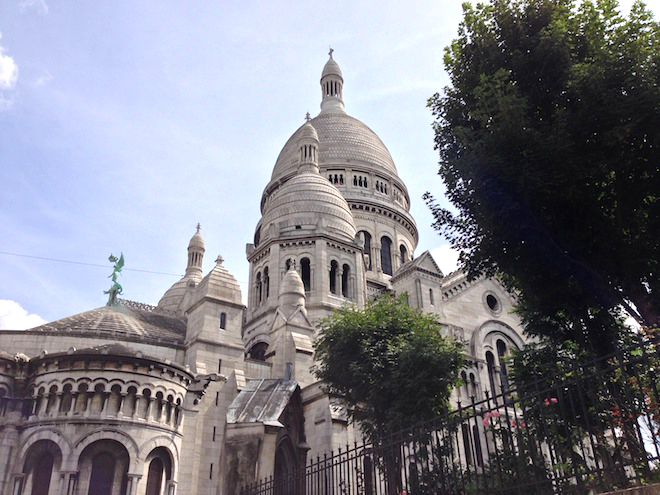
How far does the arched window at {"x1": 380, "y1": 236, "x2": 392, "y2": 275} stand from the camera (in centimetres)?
4909

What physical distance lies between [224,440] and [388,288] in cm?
2296

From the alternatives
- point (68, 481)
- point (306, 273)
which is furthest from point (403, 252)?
point (68, 481)

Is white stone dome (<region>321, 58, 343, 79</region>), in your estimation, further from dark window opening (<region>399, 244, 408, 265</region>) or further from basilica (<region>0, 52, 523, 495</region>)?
basilica (<region>0, 52, 523, 495</region>)

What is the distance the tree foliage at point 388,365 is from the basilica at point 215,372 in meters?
2.50

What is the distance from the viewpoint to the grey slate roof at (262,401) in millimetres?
24438

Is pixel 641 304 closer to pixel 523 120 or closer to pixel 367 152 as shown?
pixel 523 120

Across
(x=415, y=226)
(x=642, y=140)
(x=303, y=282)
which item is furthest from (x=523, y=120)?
(x=415, y=226)

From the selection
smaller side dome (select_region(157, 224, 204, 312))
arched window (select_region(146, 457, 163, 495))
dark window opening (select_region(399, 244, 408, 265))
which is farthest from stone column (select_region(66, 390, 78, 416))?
dark window opening (select_region(399, 244, 408, 265))

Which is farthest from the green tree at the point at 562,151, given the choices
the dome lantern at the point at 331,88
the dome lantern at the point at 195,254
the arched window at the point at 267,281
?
the dome lantern at the point at 331,88

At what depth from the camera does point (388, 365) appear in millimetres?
20641

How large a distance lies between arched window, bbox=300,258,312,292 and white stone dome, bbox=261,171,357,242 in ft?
6.19

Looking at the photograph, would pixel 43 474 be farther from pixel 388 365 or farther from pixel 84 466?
pixel 388 365

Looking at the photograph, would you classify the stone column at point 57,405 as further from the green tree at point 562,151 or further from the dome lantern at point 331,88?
the dome lantern at point 331,88

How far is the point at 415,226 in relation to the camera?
5475 centimetres
